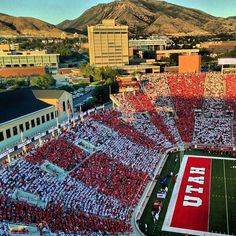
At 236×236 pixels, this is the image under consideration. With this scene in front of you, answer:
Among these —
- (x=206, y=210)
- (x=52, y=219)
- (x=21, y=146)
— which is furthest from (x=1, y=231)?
(x=206, y=210)

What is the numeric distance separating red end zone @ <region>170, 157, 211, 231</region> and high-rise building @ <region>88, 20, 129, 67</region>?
273 ft

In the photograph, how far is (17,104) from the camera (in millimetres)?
31922

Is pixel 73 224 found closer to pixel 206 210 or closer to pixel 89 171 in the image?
pixel 89 171

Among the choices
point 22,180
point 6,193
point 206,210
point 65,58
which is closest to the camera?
point 6,193

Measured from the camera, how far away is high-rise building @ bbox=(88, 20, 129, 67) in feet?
367

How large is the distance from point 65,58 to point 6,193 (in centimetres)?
11620

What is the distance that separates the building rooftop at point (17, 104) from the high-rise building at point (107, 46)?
77947mm

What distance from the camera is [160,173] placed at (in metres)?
30.1

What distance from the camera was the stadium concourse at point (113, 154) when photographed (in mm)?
19766

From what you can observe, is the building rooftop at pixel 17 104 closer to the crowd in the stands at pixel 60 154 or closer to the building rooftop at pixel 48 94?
the building rooftop at pixel 48 94

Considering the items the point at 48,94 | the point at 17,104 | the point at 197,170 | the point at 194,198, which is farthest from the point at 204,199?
the point at 48,94

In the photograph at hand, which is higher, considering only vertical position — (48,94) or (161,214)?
(48,94)

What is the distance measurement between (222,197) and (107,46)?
309 ft

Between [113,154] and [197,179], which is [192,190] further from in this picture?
[113,154]
